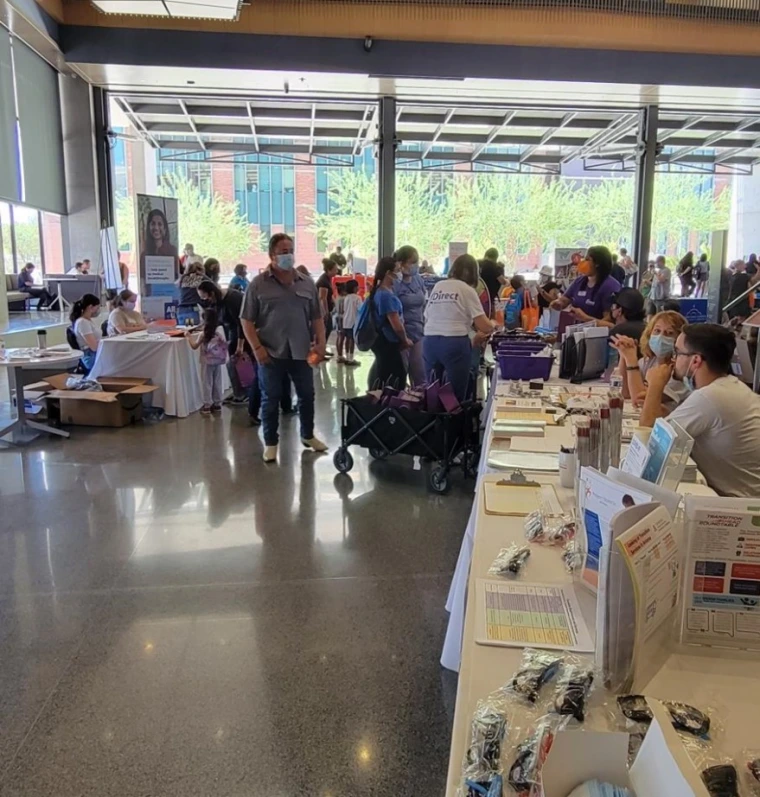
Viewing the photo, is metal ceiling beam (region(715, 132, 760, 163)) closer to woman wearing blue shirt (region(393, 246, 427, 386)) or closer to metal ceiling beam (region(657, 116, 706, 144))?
metal ceiling beam (region(657, 116, 706, 144))

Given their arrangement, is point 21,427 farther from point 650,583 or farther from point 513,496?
point 650,583

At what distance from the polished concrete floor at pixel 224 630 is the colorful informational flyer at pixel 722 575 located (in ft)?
3.11

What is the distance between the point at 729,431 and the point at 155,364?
5.10 m

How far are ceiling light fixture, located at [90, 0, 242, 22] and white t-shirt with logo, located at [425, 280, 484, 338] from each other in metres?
4.57

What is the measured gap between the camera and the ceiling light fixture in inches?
275

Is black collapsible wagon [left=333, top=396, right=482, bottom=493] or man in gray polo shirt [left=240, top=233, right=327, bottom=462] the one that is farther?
man in gray polo shirt [left=240, top=233, right=327, bottom=462]

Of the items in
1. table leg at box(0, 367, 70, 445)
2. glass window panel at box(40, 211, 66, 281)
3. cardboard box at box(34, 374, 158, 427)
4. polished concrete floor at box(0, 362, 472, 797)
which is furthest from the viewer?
glass window panel at box(40, 211, 66, 281)

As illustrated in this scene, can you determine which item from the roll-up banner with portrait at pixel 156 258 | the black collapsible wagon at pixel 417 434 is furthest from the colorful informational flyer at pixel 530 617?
the roll-up banner with portrait at pixel 156 258

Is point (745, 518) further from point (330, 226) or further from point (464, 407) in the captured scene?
point (330, 226)

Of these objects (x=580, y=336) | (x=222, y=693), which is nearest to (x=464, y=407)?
(x=580, y=336)

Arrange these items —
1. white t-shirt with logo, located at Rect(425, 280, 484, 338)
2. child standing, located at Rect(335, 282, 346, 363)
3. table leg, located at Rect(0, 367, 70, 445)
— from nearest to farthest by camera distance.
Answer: white t-shirt with logo, located at Rect(425, 280, 484, 338)
table leg, located at Rect(0, 367, 70, 445)
child standing, located at Rect(335, 282, 346, 363)

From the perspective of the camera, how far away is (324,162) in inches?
576

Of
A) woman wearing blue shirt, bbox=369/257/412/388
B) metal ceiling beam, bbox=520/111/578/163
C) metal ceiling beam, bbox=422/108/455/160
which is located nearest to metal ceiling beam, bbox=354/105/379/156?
metal ceiling beam, bbox=422/108/455/160

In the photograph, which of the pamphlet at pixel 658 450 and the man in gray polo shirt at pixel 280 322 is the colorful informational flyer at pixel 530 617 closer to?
the pamphlet at pixel 658 450
